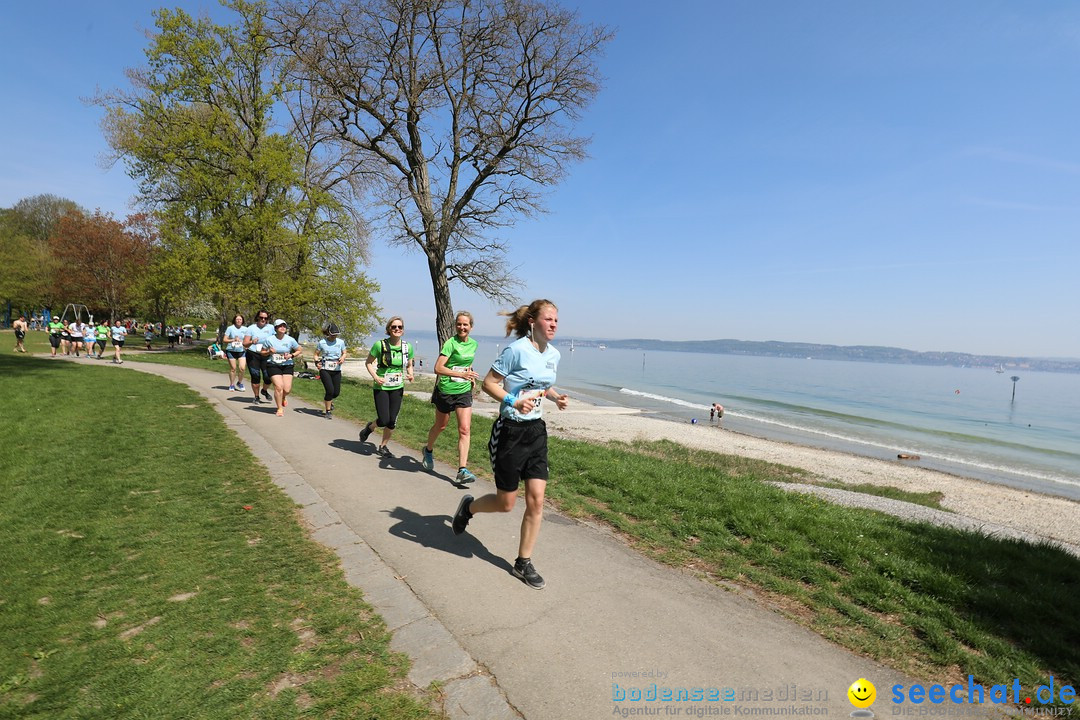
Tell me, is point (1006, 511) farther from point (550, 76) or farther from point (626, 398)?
point (626, 398)

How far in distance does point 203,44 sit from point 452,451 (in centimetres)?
2546

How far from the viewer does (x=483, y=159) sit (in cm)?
1967

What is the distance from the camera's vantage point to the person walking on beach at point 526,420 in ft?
12.9

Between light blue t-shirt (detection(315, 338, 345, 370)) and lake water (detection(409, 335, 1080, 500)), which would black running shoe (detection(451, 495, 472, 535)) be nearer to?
light blue t-shirt (detection(315, 338, 345, 370))

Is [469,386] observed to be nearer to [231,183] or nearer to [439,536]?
[439,536]

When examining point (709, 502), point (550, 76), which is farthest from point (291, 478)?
point (550, 76)

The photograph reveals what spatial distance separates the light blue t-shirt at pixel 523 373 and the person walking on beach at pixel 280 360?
8.11 meters

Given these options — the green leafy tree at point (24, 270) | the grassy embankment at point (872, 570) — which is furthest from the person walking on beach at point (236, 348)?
the green leafy tree at point (24, 270)

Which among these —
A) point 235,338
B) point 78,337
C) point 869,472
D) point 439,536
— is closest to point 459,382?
point 439,536

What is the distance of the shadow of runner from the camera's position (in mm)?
4438

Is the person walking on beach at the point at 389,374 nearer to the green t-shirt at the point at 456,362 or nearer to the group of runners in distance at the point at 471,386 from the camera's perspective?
the group of runners in distance at the point at 471,386

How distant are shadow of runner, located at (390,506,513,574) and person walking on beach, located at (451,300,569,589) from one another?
1.62ft

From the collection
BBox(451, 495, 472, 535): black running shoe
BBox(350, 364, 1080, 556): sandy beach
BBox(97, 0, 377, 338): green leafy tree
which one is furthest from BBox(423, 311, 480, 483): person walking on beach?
BBox(97, 0, 377, 338): green leafy tree

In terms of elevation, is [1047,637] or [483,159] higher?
[483,159]
